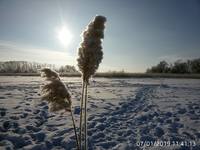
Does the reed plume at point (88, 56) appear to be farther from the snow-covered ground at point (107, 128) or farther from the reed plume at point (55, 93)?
the snow-covered ground at point (107, 128)

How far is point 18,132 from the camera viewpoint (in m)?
6.05

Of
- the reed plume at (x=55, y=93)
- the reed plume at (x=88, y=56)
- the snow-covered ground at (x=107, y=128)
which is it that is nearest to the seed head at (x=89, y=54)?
the reed plume at (x=88, y=56)

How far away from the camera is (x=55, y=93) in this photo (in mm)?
1917

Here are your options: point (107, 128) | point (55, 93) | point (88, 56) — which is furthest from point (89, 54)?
point (107, 128)

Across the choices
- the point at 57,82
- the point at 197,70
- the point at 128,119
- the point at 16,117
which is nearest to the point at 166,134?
the point at 128,119

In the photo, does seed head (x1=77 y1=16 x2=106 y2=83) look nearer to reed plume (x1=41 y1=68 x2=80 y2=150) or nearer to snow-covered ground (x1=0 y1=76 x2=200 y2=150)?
reed plume (x1=41 y1=68 x2=80 y2=150)

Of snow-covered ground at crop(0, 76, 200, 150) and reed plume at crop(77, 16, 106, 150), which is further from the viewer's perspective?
snow-covered ground at crop(0, 76, 200, 150)

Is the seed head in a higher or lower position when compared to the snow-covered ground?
higher

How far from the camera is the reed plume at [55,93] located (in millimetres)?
1908

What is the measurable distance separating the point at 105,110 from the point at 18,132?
3.66 metres

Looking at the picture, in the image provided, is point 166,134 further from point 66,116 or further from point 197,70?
point 197,70

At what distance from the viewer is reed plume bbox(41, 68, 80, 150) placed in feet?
6.26

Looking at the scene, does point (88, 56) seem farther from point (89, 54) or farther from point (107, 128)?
point (107, 128)

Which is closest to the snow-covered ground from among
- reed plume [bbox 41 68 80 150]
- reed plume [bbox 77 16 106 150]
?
reed plume [bbox 41 68 80 150]
